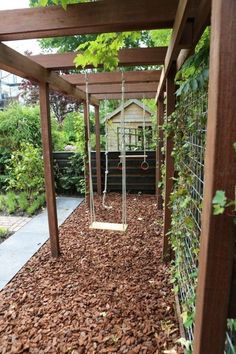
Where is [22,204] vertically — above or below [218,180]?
below

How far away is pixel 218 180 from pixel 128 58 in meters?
A: 2.19

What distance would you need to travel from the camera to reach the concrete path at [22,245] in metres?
2.93

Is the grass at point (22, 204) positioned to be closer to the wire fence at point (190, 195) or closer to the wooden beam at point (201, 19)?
the wire fence at point (190, 195)

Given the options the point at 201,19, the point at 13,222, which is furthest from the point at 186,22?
the point at 13,222

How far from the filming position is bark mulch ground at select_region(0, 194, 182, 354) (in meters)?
1.91

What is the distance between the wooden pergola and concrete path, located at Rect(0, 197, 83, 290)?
423 millimetres

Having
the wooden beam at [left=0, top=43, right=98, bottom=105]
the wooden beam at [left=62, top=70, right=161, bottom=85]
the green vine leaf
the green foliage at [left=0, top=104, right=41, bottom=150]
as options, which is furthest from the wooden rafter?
the green foliage at [left=0, top=104, right=41, bottom=150]

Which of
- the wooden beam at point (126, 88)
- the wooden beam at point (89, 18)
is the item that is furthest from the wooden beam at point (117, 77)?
the wooden beam at point (89, 18)

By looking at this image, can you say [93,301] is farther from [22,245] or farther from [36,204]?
[36,204]

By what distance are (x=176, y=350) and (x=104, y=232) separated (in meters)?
2.26

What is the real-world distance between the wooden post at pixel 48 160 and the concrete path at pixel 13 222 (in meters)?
1.27

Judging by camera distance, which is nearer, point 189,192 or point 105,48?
point 189,192

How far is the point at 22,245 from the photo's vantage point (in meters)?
3.53

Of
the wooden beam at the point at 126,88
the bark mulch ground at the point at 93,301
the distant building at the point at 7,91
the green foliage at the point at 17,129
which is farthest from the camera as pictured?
the distant building at the point at 7,91
